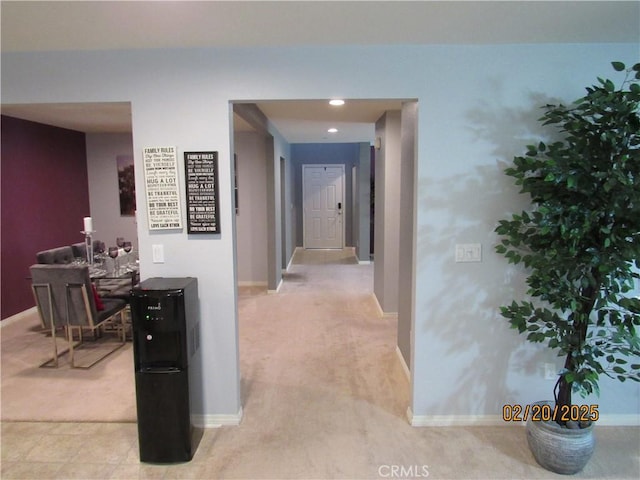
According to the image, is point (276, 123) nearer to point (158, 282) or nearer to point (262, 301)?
point (262, 301)

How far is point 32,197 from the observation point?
5023 millimetres

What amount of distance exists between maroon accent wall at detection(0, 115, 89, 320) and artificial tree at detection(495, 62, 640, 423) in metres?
4.90

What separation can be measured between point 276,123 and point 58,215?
3.15 m

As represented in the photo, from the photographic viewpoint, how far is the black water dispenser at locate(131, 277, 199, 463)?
2.22 meters

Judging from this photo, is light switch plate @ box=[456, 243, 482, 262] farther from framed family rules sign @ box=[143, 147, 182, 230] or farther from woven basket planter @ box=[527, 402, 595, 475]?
framed family rules sign @ box=[143, 147, 182, 230]

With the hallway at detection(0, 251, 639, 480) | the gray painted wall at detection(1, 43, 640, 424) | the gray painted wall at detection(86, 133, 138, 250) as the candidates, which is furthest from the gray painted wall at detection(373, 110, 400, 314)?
the gray painted wall at detection(86, 133, 138, 250)

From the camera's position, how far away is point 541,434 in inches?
87.0

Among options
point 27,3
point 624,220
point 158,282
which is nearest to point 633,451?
point 624,220

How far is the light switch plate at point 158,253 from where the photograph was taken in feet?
8.33

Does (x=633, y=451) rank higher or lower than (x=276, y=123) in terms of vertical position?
lower

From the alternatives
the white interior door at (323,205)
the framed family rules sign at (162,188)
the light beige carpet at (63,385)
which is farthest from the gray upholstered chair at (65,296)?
the white interior door at (323,205)

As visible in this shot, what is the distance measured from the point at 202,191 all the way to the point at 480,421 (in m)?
2.26

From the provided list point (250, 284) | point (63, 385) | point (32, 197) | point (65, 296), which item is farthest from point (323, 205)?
point (63, 385)
